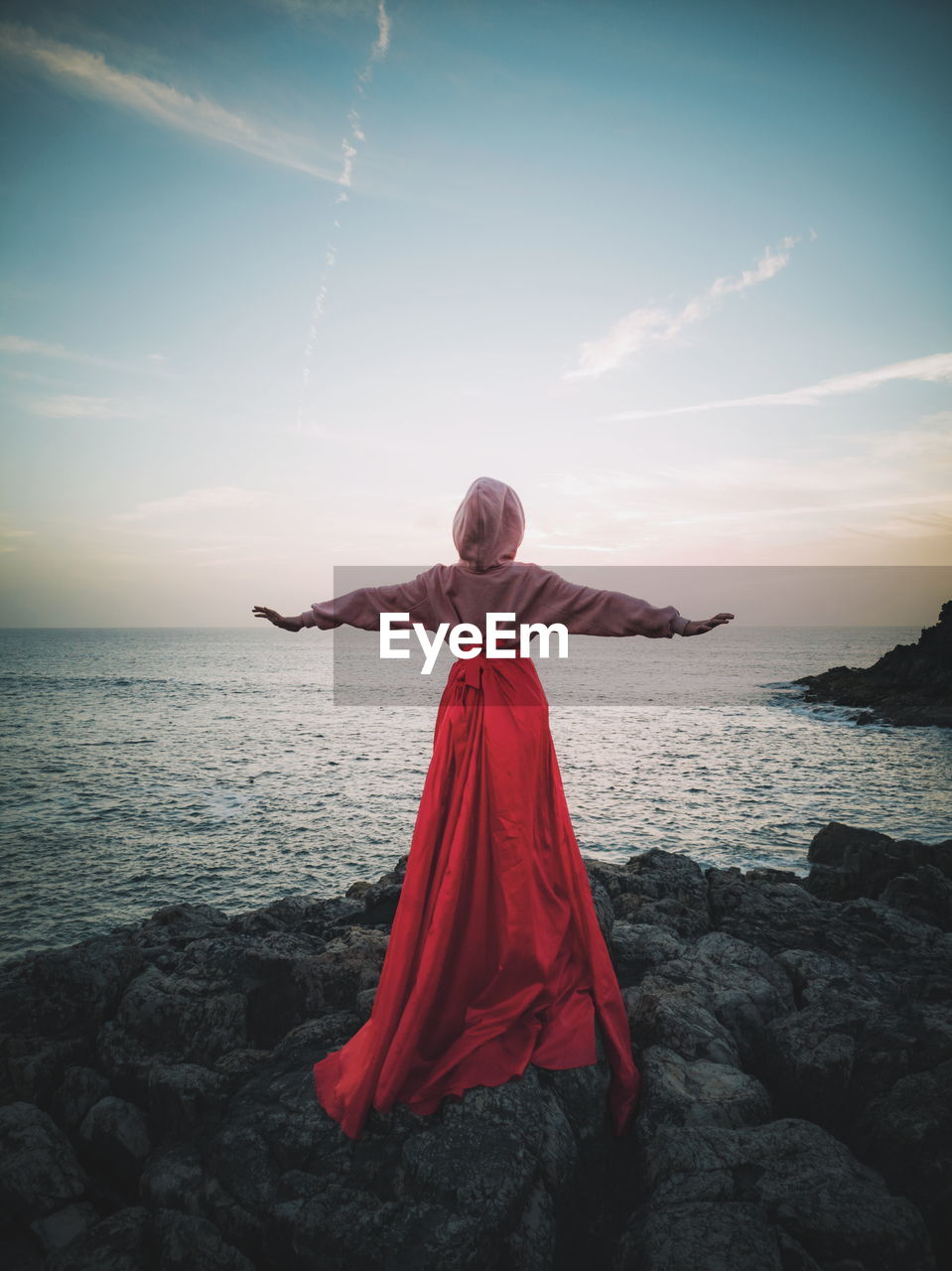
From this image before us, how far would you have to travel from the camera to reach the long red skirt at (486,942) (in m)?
3.17

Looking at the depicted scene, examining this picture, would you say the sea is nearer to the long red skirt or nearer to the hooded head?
the long red skirt

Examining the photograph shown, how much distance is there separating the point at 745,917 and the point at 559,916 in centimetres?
478

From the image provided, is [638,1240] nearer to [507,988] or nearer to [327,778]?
[507,988]

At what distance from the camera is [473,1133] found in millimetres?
2975

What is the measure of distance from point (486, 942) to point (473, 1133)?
2.64 feet

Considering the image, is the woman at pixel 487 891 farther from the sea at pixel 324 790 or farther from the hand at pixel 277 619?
the sea at pixel 324 790

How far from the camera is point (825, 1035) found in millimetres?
3988

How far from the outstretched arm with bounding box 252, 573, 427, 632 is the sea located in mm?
10954

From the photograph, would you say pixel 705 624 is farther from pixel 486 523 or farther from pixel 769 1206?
pixel 769 1206

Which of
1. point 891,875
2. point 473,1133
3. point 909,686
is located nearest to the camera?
point 473,1133

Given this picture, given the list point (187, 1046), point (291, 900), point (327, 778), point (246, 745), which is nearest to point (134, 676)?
point (246, 745)

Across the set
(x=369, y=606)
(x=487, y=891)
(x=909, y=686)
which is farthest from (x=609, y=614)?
(x=909, y=686)

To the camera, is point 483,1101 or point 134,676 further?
point 134,676

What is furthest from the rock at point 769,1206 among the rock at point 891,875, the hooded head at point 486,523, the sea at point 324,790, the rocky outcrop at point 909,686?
the rocky outcrop at point 909,686
